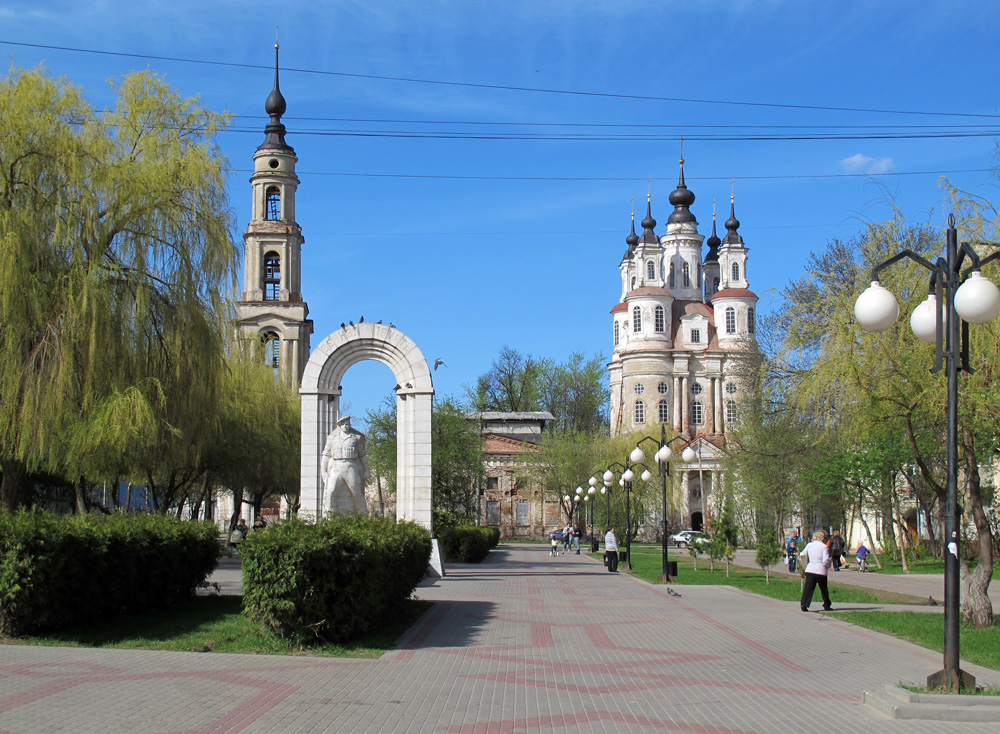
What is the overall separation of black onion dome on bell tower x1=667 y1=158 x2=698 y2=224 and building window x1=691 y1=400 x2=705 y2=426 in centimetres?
1871

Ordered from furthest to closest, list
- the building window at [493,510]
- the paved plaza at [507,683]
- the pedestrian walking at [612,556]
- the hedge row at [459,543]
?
the building window at [493,510], the hedge row at [459,543], the pedestrian walking at [612,556], the paved plaza at [507,683]

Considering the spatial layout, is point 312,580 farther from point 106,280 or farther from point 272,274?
point 272,274

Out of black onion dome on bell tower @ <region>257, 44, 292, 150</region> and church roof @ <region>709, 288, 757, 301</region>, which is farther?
church roof @ <region>709, 288, 757, 301</region>

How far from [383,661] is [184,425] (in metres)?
11.6

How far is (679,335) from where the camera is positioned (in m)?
93.8

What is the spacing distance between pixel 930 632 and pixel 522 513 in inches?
2388

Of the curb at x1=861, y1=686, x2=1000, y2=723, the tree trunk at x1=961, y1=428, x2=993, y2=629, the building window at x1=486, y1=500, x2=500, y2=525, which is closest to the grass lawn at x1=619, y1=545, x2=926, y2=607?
the tree trunk at x1=961, y1=428, x2=993, y2=629

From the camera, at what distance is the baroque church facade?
9025 centimetres

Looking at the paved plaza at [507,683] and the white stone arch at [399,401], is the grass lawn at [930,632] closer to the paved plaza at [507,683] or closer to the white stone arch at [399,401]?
the paved plaza at [507,683]

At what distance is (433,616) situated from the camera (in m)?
15.2

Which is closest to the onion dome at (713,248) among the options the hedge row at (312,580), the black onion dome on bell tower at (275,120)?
the black onion dome on bell tower at (275,120)

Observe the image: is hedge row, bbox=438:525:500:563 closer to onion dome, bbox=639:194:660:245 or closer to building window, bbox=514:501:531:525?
building window, bbox=514:501:531:525

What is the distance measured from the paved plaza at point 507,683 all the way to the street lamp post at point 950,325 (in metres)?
0.91

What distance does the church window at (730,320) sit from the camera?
9225cm
